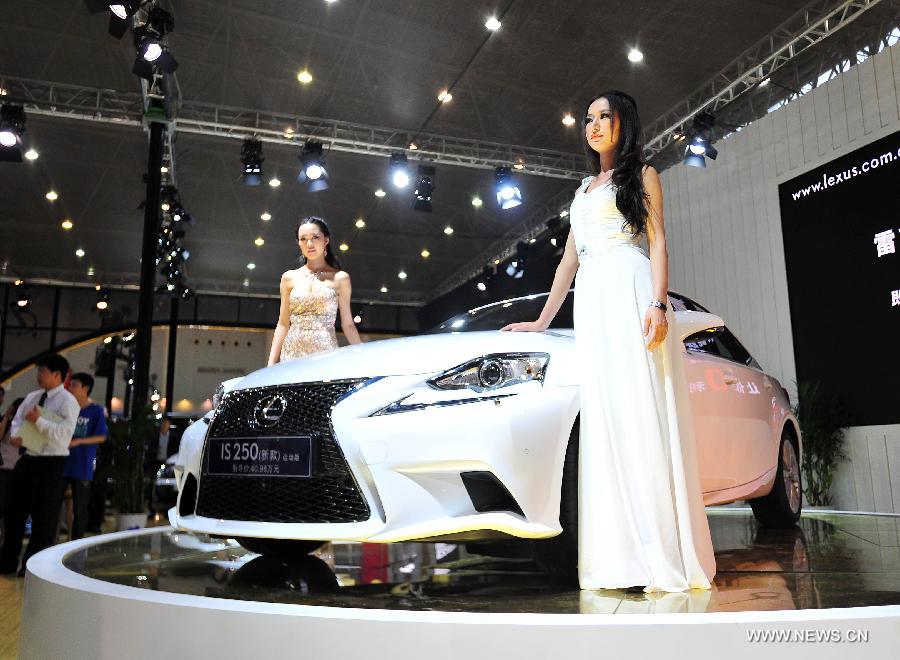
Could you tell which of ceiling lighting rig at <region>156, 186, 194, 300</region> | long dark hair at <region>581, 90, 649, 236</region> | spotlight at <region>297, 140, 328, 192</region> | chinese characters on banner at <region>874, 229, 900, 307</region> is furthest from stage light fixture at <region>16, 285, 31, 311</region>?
long dark hair at <region>581, 90, 649, 236</region>

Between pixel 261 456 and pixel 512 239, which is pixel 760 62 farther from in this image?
pixel 261 456

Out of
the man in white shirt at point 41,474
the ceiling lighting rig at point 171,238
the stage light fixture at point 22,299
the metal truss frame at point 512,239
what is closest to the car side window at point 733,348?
the man in white shirt at point 41,474

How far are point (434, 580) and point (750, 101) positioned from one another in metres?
9.01

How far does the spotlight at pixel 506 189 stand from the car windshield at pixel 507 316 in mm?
8177

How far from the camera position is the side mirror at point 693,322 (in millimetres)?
2666

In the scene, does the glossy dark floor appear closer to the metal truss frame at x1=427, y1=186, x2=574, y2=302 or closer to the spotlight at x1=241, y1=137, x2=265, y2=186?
the spotlight at x1=241, y1=137, x2=265, y2=186

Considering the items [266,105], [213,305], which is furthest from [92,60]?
[213,305]

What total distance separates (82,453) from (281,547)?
4.10m

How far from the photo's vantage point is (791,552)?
9.88 ft

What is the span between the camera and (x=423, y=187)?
11.4m

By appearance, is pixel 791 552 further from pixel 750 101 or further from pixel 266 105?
pixel 266 105

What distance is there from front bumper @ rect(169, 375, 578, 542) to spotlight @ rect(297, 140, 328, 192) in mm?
8826

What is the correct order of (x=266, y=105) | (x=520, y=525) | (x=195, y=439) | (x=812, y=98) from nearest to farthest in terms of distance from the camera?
(x=520, y=525) < (x=195, y=439) < (x=812, y=98) < (x=266, y=105)

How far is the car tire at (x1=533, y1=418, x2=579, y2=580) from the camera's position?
2098mm
